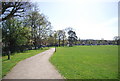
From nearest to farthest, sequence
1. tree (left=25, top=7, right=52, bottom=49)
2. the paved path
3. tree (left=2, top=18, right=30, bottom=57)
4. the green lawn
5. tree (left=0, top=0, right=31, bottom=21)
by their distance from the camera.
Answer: the paved path, the green lawn, tree (left=0, top=0, right=31, bottom=21), tree (left=2, top=18, right=30, bottom=57), tree (left=25, top=7, right=52, bottom=49)

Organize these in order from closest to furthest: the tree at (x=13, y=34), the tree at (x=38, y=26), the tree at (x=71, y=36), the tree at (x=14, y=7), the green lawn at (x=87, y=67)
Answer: the green lawn at (x=87, y=67) < the tree at (x=14, y=7) < the tree at (x=13, y=34) < the tree at (x=38, y=26) < the tree at (x=71, y=36)

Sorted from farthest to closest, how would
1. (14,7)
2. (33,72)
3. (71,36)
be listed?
(71,36) → (14,7) → (33,72)

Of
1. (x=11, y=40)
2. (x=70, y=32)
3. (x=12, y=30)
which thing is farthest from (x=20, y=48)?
(x=70, y=32)

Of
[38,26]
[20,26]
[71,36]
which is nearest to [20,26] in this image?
[20,26]

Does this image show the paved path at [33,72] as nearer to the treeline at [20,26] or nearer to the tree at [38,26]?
the treeline at [20,26]

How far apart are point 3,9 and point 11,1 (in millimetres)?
1646

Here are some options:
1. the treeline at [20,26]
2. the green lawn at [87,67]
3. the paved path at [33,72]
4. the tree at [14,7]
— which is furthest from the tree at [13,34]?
the paved path at [33,72]

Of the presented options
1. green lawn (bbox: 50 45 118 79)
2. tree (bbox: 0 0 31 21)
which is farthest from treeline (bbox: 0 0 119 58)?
green lawn (bbox: 50 45 118 79)

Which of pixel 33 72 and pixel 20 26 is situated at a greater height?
pixel 20 26

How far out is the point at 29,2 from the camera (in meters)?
17.7

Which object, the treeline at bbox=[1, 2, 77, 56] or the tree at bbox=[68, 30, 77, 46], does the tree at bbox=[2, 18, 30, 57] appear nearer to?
the treeline at bbox=[1, 2, 77, 56]

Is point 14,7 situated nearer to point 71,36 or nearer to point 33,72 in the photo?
point 33,72

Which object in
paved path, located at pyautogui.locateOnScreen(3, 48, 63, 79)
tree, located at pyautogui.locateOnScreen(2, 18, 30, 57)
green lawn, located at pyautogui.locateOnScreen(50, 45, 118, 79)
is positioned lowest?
green lawn, located at pyautogui.locateOnScreen(50, 45, 118, 79)

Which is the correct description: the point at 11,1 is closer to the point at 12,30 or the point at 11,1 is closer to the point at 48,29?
the point at 12,30
